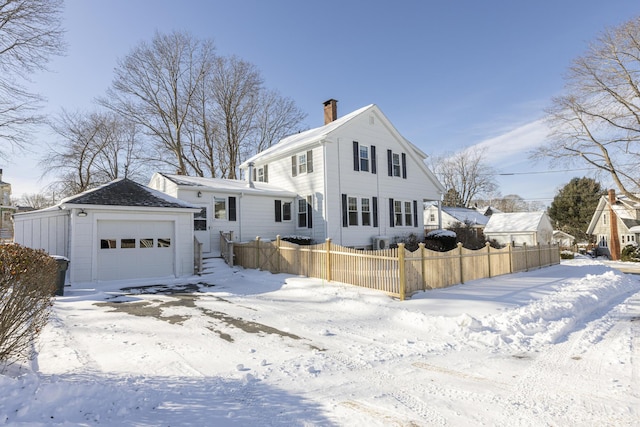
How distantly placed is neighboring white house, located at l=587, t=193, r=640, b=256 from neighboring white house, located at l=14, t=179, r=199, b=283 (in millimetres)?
37773

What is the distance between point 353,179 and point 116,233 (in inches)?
449

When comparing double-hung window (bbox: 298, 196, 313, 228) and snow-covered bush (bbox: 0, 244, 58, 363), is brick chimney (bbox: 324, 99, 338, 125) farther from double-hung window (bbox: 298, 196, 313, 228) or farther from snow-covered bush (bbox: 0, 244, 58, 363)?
snow-covered bush (bbox: 0, 244, 58, 363)

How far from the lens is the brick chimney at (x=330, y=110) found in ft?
75.2

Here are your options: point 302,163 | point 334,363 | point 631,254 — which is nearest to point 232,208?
point 302,163

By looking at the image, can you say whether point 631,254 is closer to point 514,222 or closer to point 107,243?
point 514,222

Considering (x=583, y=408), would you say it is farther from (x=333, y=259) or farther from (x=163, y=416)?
(x=333, y=259)

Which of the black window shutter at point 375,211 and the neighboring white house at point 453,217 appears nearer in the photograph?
the black window shutter at point 375,211

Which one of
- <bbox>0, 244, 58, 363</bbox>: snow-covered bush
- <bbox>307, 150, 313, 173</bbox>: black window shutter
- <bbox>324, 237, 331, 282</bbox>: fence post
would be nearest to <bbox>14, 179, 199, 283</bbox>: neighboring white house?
<bbox>324, 237, 331, 282</bbox>: fence post

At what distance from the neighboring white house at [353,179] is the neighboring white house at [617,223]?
971 inches

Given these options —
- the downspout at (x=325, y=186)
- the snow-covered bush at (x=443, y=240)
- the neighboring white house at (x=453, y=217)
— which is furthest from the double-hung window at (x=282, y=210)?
Answer: the neighboring white house at (x=453, y=217)

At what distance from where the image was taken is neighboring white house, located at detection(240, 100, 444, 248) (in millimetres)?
18172

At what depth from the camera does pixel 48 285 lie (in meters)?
4.83

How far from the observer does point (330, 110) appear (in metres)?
23.0

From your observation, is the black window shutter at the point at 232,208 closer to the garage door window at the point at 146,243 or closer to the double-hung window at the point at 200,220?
the double-hung window at the point at 200,220
